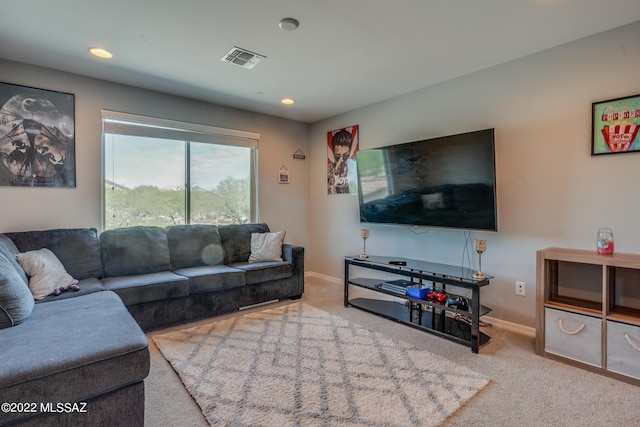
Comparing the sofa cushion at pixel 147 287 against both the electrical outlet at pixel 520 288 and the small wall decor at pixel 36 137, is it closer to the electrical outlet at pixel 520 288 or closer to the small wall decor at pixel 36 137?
the small wall decor at pixel 36 137

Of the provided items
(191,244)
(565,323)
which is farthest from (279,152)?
(565,323)

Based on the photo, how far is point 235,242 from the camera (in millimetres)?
3750

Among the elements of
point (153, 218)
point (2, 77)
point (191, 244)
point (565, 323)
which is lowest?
point (565, 323)

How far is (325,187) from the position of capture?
4.59 metres

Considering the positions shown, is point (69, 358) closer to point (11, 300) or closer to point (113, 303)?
point (11, 300)

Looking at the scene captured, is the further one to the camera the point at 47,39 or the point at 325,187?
the point at 325,187

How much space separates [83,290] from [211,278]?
987mm

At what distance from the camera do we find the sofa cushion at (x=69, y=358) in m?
1.24

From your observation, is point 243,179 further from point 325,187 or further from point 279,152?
point 325,187

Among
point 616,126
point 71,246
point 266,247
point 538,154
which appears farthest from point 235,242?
point 616,126

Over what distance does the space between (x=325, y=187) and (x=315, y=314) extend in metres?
2.04

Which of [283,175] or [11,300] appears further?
[283,175]

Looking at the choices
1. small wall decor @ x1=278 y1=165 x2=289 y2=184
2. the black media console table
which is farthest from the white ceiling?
the black media console table

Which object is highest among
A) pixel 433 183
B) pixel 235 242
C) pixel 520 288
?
pixel 433 183
